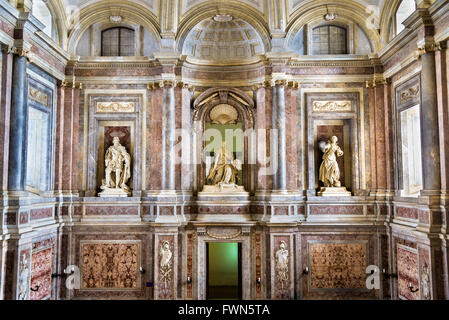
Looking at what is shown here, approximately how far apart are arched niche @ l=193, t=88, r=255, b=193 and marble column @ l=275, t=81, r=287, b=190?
1009mm

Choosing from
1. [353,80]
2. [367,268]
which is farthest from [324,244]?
[353,80]

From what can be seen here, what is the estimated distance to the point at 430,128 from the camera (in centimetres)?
974

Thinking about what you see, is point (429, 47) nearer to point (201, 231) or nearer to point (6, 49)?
point (201, 231)

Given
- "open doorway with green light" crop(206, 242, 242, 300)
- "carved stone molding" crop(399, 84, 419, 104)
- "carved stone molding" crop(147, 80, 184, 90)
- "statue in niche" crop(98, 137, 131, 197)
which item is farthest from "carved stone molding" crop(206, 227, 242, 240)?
"carved stone molding" crop(399, 84, 419, 104)

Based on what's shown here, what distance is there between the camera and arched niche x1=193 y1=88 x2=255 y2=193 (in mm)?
13391

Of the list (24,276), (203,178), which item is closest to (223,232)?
(203,178)

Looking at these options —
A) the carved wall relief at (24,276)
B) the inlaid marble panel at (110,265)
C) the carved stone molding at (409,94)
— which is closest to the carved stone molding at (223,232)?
the inlaid marble panel at (110,265)

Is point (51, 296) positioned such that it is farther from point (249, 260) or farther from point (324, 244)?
point (324, 244)

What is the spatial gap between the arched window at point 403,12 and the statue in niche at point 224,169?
666 centimetres

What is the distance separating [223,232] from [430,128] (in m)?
6.74

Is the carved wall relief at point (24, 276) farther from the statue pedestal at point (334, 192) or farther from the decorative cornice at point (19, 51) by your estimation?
the statue pedestal at point (334, 192)

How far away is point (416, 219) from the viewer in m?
10.5

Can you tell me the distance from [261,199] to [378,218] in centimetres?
382

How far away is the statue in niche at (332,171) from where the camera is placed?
508 inches
